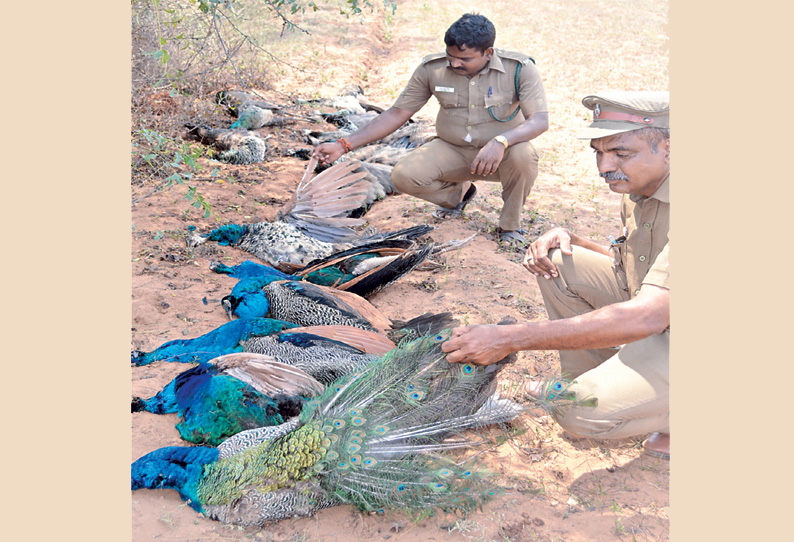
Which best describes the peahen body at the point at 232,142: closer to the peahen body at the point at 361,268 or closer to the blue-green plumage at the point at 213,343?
the peahen body at the point at 361,268

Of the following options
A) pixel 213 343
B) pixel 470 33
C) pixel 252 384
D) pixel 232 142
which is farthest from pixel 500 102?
pixel 252 384

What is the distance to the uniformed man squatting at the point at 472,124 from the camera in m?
5.07

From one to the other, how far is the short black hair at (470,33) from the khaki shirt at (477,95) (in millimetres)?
321

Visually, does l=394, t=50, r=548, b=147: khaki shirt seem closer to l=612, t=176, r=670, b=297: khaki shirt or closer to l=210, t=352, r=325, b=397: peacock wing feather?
l=612, t=176, r=670, b=297: khaki shirt

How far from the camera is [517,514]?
2.58 metres

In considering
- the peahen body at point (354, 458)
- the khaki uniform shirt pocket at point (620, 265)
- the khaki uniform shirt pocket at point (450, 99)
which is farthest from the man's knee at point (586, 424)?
the khaki uniform shirt pocket at point (450, 99)

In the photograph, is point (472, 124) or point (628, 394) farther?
point (472, 124)

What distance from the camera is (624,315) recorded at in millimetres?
2506

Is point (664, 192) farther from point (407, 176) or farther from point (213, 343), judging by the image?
point (407, 176)

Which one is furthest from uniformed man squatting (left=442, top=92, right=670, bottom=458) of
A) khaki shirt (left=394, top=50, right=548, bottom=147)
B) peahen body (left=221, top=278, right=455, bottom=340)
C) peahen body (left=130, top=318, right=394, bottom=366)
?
khaki shirt (left=394, top=50, right=548, bottom=147)

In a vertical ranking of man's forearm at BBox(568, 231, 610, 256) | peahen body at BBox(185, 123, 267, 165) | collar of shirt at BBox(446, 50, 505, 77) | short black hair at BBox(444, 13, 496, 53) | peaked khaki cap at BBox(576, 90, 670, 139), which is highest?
short black hair at BBox(444, 13, 496, 53)

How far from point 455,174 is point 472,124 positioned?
0.46m

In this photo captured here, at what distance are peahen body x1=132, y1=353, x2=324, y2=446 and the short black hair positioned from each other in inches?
124

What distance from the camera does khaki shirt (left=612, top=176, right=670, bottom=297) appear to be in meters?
2.92
